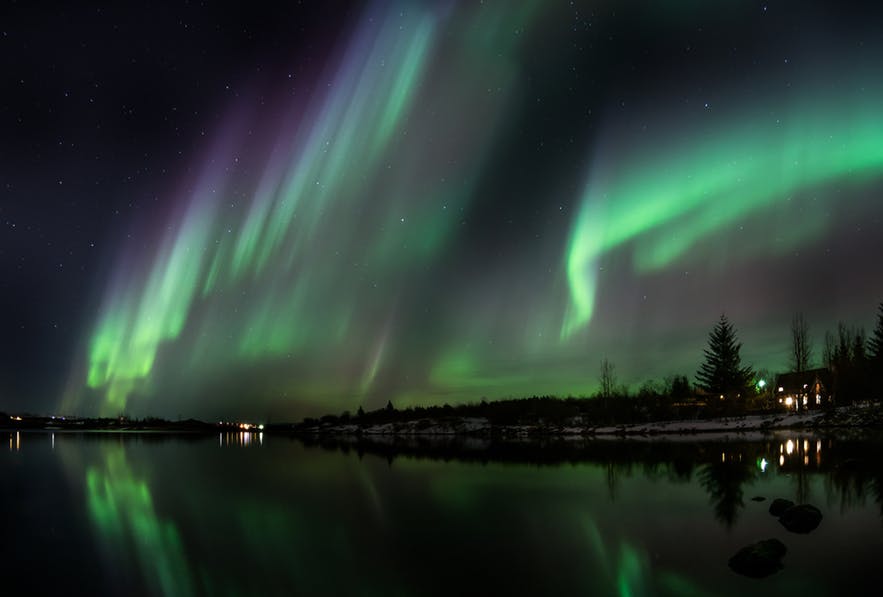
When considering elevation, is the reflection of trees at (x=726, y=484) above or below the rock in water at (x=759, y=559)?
below

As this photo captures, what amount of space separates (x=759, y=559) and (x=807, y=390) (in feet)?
394

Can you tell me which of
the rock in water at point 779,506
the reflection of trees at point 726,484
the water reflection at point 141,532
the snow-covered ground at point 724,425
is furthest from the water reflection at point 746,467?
the snow-covered ground at point 724,425

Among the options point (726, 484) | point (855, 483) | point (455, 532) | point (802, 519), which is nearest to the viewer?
point (802, 519)

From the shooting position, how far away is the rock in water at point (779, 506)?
2130cm

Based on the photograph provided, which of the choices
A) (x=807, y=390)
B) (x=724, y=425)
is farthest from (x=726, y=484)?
(x=807, y=390)

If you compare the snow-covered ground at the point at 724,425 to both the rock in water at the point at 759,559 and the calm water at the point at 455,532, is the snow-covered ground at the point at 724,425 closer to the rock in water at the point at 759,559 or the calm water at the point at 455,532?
the calm water at the point at 455,532

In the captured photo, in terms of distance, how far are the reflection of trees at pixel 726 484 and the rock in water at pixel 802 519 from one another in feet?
5.82

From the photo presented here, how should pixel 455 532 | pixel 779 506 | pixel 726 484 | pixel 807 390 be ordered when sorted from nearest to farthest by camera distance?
1. pixel 455 532
2. pixel 779 506
3. pixel 726 484
4. pixel 807 390

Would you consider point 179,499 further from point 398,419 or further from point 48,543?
point 398,419

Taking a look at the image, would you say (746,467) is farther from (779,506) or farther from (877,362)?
(877,362)

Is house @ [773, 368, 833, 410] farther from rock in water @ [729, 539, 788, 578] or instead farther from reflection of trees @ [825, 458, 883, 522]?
rock in water @ [729, 539, 788, 578]

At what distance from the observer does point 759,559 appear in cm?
1509

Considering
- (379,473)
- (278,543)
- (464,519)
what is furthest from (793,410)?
(278,543)

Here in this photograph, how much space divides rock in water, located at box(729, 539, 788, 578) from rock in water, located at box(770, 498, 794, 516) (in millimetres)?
6109
